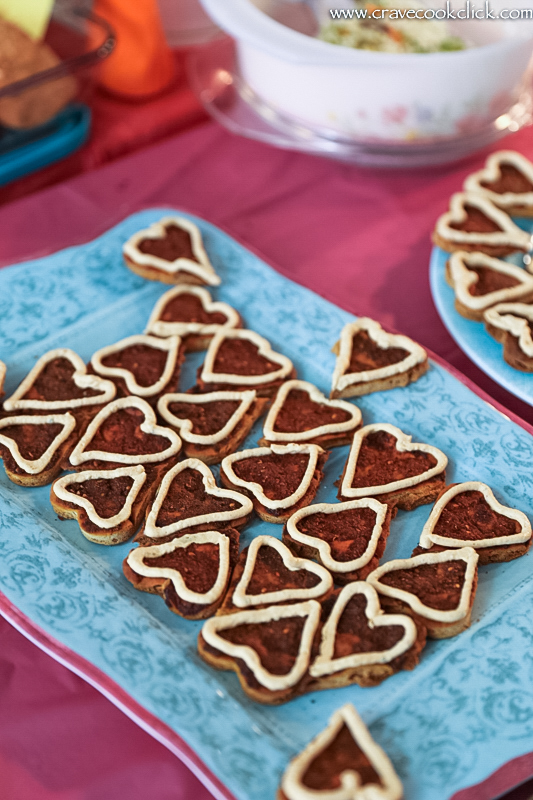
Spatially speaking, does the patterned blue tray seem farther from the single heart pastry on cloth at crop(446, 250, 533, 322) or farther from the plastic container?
the plastic container

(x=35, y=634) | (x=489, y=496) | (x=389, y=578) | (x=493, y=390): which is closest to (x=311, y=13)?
(x=493, y=390)

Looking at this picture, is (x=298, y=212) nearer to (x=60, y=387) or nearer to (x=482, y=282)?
(x=482, y=282)

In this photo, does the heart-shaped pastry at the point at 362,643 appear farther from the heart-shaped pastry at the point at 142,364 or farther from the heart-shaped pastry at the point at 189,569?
the heart-shaped pastry at the point at 142,364

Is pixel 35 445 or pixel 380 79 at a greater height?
pixel 380 79

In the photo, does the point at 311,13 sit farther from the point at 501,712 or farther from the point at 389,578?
the point at 501,712

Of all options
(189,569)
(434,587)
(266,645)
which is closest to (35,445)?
(189,569)
